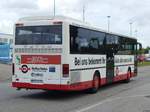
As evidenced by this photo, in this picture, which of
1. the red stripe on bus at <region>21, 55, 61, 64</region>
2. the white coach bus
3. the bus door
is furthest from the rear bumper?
the bus door

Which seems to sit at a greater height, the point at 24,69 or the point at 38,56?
the point at 38,56

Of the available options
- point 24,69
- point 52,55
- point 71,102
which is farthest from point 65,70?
point 24,69

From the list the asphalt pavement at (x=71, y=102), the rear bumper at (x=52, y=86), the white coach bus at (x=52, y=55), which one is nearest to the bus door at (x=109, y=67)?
the asphalt pavement at (x=71, y=102)

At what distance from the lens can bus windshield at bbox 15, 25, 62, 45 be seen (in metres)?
16.4

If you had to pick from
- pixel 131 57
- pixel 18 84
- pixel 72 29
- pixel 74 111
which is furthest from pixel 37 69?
pixel 131 57

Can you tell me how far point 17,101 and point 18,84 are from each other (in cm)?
154

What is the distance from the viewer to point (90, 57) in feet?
60.4

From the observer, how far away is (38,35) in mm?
16688

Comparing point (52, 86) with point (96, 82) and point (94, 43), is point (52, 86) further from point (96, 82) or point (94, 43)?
point (94, 43)

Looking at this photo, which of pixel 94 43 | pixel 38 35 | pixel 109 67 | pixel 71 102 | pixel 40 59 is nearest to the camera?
pixel 71 102

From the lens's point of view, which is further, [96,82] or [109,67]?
[109,67]

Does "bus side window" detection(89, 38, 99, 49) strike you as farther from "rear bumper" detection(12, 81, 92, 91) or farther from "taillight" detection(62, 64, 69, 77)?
"taillight" detection(62, 64, 69, 77)

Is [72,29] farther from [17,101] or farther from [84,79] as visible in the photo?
[17,101]

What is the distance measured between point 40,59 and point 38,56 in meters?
0.15
